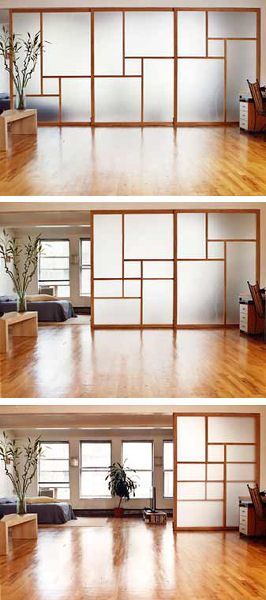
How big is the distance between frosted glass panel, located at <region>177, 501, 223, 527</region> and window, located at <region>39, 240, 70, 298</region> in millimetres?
4802

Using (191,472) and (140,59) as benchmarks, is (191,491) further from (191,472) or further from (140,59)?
(140,59)

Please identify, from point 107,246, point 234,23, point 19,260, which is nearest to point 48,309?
point 19,260

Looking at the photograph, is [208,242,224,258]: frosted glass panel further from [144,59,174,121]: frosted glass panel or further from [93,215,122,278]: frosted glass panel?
[144,59,174,121]: frosted glass panel

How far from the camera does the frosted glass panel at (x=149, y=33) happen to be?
10562 mm

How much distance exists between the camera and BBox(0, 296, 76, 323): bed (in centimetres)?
1281

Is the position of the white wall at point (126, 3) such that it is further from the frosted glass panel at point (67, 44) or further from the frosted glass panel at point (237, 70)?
the frosted glass panel at point (237, 70)

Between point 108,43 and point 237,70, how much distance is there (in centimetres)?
105

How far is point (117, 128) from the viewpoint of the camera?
10164 mm

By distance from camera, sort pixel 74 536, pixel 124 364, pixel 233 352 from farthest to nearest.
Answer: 1. pixel 74 536
2. pixel 233 352
3. pixel 124 364

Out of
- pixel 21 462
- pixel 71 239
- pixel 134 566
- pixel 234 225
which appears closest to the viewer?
pixel 134 566

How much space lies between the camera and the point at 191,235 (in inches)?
437

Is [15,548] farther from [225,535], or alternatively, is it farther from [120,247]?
[120,247]

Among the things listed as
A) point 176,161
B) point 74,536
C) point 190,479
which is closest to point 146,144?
point 176,161

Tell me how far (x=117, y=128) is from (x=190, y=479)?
3032 mm
